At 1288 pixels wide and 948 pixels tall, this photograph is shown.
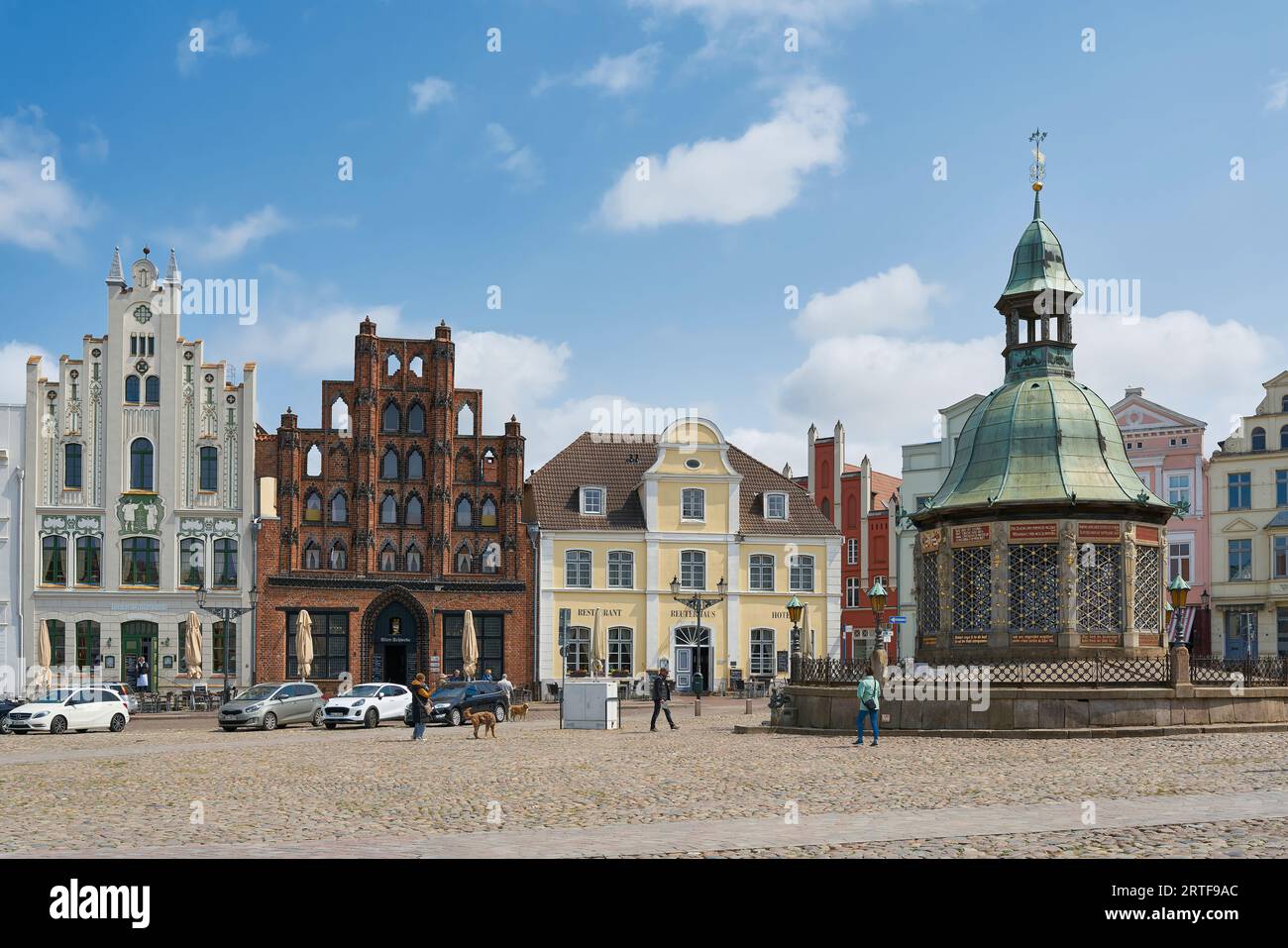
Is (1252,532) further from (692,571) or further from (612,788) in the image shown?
(612,788)

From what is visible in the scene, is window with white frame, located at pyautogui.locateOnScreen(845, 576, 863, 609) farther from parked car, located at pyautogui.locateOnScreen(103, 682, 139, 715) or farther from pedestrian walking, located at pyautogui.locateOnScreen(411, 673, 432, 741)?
pedestrian walking, located at pyautogui.locateOnScreen(411, 673, 432, 741)

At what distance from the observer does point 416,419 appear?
2457 inches

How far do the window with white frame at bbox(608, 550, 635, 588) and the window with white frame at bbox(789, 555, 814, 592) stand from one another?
23.6ft

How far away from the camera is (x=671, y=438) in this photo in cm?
6494

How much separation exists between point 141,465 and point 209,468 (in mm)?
2655

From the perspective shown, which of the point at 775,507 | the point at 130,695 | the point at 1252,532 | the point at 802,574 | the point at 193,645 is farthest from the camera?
the point at 775,507

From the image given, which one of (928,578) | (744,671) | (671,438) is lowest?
(744,671)

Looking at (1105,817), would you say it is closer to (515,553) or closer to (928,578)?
(928,578)

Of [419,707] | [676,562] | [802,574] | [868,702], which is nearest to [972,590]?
[868,702]

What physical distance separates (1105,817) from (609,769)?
969 cm

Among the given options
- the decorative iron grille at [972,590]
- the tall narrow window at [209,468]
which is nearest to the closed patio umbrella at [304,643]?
the tall narrow window at [209,468]

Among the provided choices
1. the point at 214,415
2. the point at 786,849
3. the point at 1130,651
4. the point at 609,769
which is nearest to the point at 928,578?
the point at 1130,651

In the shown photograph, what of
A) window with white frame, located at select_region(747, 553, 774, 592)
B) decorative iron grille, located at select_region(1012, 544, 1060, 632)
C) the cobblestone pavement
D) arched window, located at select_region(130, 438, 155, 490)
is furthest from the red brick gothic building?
decorative iron grille, located at select_region(1012, 544, 1060, 632)

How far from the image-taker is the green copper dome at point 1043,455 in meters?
34.9
